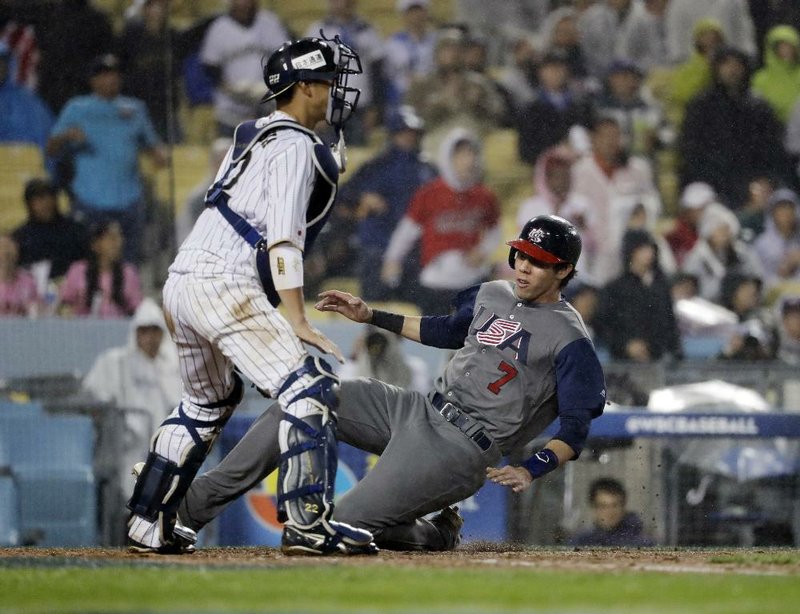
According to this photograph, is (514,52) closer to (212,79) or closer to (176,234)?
(212,79)

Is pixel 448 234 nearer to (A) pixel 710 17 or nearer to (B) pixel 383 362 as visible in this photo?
(B) pixel 383 362

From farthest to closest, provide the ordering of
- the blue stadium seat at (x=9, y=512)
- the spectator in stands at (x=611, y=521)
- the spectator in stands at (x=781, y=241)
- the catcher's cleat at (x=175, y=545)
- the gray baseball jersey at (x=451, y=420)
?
the spectator in stands at (x=781, y=241)
the blue stadium seat at (x=9, y=512)
the spectator in stands at (x=611, y=521)
the gray baseball jersey at (x=451, y=420)
the catcher's cleat at (x=175, y=545)

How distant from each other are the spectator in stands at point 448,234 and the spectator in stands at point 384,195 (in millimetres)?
60

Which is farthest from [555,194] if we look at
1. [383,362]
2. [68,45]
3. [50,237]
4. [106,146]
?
[68,45]

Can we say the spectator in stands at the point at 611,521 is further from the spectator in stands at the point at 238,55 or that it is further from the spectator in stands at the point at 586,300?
the spectator in stands at the point at 238,55

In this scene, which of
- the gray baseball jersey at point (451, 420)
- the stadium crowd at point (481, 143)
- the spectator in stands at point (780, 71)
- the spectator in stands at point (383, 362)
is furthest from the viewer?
the spectator in stands at point (780, 71)

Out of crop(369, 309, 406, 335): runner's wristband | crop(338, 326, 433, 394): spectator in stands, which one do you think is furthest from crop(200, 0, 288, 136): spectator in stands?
crop(369, 309, 406, 335): runner's wristband

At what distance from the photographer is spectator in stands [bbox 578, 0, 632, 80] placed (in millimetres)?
10117

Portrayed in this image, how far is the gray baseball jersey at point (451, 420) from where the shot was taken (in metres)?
4.92

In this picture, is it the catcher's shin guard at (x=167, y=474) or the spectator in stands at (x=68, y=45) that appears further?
the spectator in stands at (x=68, y=45)

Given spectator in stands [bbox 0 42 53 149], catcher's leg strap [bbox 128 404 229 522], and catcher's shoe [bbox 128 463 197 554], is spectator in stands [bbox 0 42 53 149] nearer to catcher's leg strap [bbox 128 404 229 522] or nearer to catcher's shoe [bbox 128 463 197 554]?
catcher's shoe [bbox 128 463 197 554]

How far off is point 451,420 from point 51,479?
12.3 ft

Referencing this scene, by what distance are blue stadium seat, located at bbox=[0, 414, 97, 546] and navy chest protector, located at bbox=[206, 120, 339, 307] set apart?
12.1ft

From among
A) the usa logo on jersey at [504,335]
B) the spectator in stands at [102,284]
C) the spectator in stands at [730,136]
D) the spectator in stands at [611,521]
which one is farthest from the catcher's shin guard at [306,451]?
the spectator in stands at [730,136]
